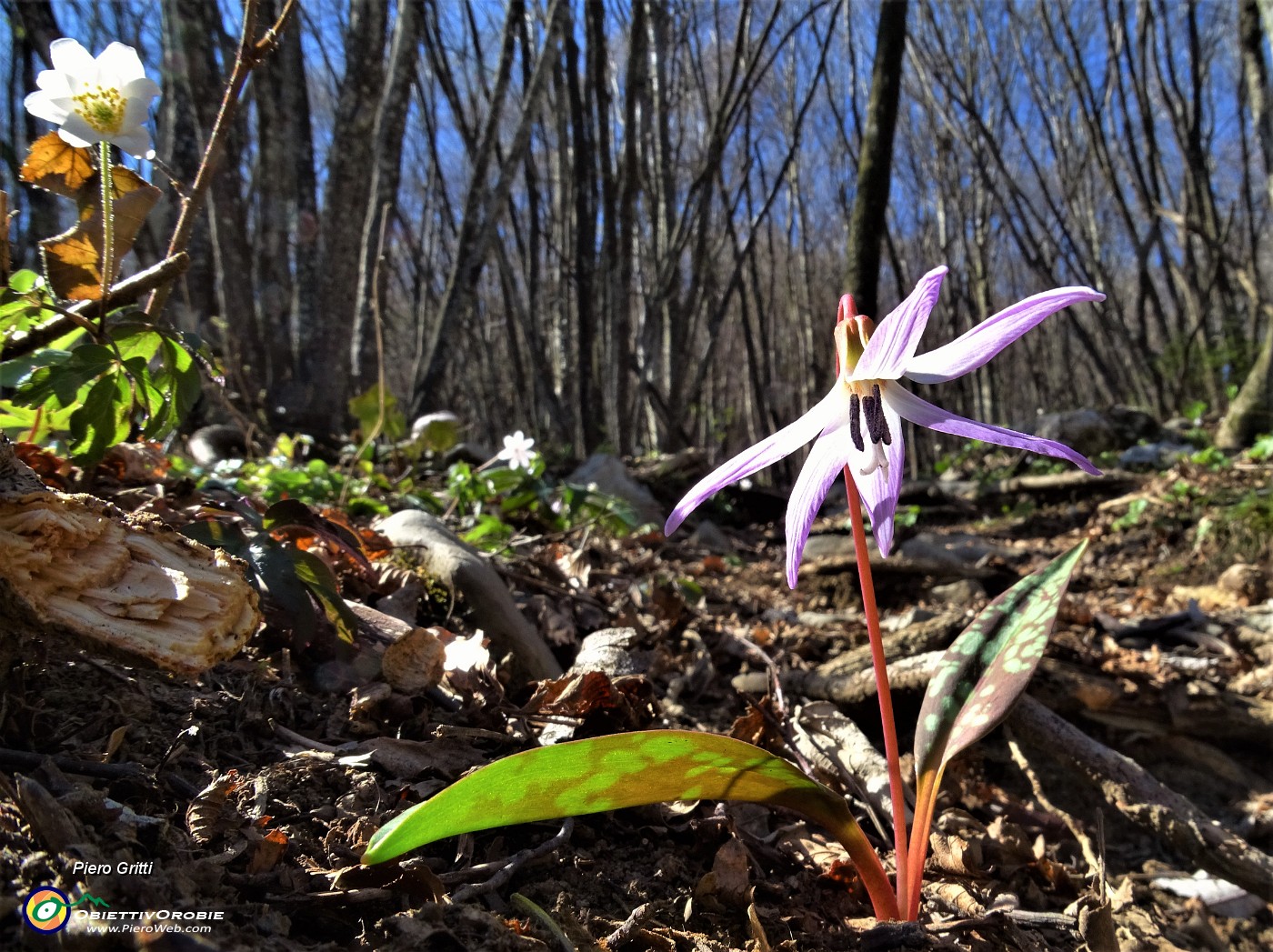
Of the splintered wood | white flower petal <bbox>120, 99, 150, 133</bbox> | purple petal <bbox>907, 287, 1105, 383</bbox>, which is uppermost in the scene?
white flower petal <bbox>120, 99, 150, 133</bbox>

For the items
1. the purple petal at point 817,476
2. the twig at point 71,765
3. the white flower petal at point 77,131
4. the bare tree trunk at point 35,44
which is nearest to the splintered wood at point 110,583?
the twig at point 71,765

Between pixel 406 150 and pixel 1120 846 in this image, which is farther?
pixel 406 150

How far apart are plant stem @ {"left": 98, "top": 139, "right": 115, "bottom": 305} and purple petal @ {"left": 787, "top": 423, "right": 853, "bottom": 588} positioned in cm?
97

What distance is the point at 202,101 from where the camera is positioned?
522cm

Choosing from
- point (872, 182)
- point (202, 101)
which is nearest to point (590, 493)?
point (872, 182)

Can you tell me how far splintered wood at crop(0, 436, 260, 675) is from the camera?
2.51 feet

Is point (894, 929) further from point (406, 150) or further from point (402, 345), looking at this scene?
point (402, 345)

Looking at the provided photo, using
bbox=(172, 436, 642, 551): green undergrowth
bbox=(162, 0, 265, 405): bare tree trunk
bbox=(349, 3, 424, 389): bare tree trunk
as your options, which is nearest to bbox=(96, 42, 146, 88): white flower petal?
bbox=(172, 436, 642, 551): green undergrowth

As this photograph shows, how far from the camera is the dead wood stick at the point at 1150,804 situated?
1.31 metres

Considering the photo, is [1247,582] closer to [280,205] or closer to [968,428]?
[968,428]

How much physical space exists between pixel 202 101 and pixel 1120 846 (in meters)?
6.21

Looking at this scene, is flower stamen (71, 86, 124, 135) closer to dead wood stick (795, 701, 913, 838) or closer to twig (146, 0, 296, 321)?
twig (146, 0, 296, 321)

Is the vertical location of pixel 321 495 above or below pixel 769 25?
below

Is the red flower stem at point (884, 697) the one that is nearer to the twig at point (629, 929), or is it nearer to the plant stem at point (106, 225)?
the twig at point (629, 929)
